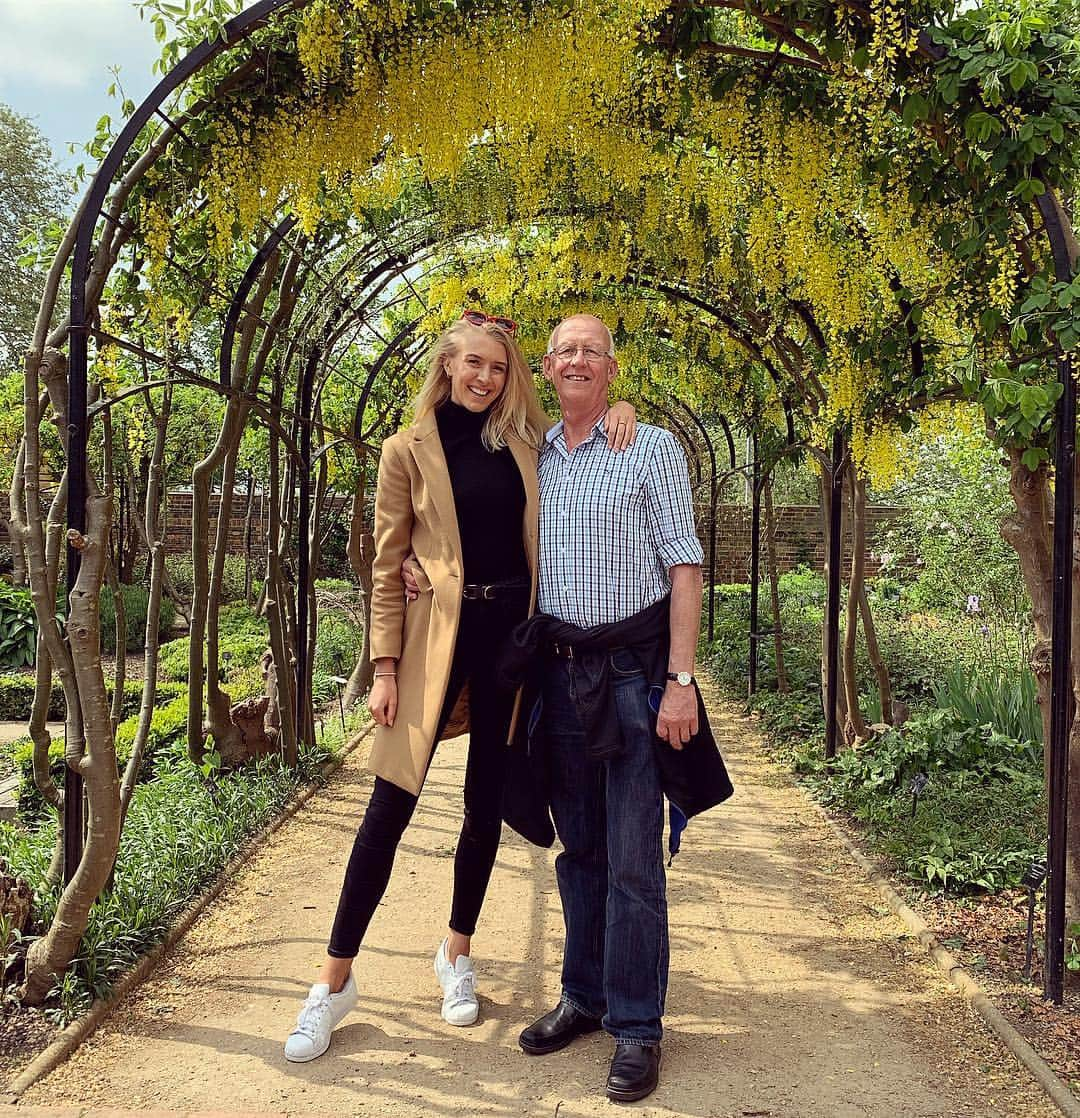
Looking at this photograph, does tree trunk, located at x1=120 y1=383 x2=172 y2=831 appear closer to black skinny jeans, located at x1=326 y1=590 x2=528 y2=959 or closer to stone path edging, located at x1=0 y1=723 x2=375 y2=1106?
stone path edging, located at x1=0 y1=723 x2=375 y2=1106

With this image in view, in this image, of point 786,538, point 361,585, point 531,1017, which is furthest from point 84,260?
point 786,538

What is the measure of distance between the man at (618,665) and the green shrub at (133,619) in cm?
842

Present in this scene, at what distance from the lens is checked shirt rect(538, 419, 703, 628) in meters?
2.28

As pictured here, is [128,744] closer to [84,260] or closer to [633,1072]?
[84,260]

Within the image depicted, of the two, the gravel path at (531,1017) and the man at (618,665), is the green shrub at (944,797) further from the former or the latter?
the man at (618,665)

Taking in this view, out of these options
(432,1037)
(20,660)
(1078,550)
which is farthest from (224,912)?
(20,660)

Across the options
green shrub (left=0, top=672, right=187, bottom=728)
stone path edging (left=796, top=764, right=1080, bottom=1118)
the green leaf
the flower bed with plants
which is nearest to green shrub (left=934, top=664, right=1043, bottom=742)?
the flower bed with plants

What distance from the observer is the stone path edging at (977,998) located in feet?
7.22

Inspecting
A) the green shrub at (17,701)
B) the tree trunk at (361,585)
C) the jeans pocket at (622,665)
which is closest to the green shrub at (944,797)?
the jeans pocket at (622,665)

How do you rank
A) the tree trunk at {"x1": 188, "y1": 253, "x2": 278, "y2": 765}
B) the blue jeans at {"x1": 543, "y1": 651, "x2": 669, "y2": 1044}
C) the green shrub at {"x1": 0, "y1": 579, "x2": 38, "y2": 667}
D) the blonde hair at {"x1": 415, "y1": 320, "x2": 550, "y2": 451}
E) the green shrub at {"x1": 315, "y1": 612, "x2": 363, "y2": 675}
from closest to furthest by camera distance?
the blue jeans at {"x1": 543, "y1": 651, "x2": 669, "y2": 1044} → the blonde hair at {"x1": 415, "y1": 320, "x2": 550, "y2": 451} → the tree trunk at {"x1": 188, "y1": 253, "x2": 278, "y2": 765} → the green shrub at {"x1": 315, "y1": 612, "x2": 363, "y2": 675} → the green shrub at {"x1": 0, "y1": 579, "x2": 38, "y2": 667}

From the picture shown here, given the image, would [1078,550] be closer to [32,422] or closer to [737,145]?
[737,145]

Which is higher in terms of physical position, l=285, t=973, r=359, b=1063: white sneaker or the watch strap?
the watch strap

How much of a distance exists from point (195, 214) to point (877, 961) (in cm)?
286

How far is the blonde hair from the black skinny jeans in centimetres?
37
